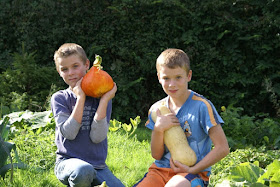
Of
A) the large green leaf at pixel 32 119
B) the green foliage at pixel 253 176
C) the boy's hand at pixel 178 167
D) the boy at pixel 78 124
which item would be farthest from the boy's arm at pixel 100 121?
the large green leaf at pixel 32 119

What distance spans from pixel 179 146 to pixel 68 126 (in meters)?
0.85

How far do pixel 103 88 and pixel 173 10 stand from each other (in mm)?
4568

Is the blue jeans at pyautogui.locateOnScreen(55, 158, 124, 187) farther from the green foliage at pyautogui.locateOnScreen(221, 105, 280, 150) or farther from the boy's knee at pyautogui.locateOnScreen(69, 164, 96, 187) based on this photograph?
the green foliage at pyautogui.locateOnScreen(221, 105, 280, 150)

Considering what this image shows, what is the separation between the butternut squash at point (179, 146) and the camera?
8.29 ft

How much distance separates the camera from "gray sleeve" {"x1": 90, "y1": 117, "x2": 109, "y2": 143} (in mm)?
2865

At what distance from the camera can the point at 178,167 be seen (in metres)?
2.57

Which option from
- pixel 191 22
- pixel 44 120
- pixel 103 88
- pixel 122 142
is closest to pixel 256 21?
pixel 191 22

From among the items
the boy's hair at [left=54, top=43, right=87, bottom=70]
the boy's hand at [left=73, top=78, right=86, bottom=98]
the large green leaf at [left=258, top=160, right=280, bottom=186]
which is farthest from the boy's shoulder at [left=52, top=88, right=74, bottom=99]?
the large green leaf at [left=258, top=160, right=280, bottom=186]

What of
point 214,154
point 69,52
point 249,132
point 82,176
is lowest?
point 249,132

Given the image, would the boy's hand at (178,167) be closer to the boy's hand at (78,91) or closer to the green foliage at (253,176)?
the green foliage at (253,176)

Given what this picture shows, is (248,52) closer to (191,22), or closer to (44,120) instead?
(191,22)

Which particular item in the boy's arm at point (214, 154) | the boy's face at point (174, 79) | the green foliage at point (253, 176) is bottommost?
the green foliage at point (253, 176)

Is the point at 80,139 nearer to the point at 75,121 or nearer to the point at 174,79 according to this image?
the point at 75,121

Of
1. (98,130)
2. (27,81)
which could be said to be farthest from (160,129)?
(27,81)
